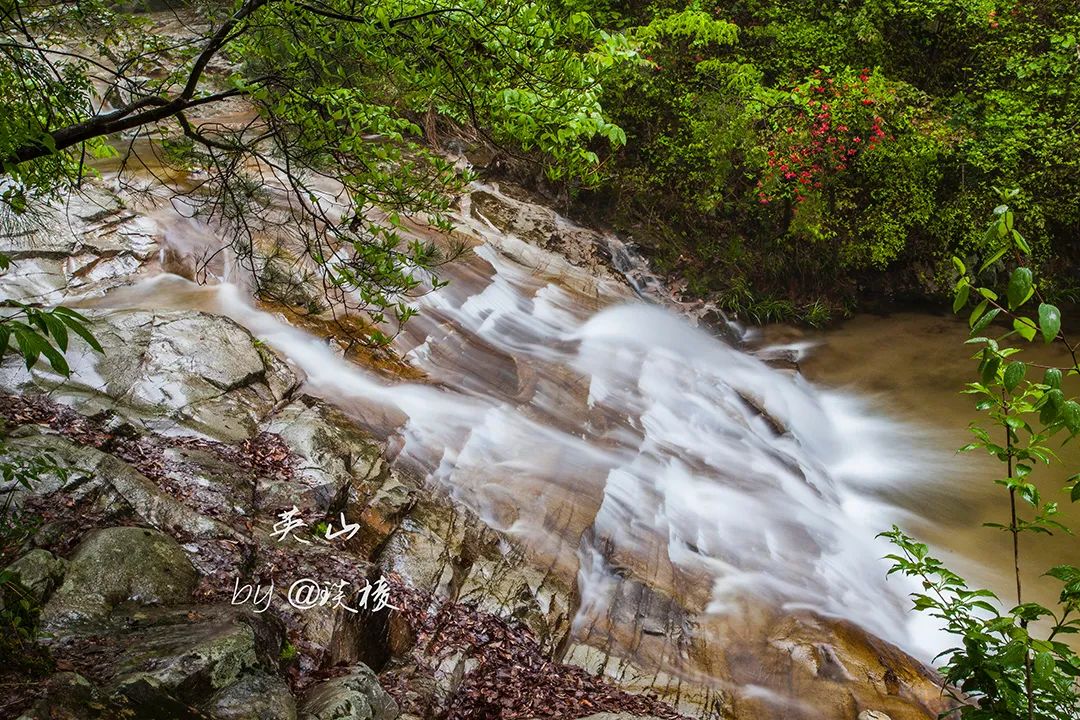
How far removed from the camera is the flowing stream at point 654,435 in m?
6.34

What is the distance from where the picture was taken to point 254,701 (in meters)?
3.39

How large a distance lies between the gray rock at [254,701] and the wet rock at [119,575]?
2.94 feet

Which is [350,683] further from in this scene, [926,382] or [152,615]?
[926,382]

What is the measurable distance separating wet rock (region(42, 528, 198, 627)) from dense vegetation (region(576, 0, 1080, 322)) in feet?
30.6

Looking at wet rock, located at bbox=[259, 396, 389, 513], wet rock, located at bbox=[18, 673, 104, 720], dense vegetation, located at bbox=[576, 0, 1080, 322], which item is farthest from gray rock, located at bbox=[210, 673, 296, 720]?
dense vegetation, located at bbox=[576, 0, 1080, 322]

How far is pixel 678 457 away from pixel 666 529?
1.35 m

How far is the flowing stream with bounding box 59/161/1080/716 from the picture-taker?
20.8ft

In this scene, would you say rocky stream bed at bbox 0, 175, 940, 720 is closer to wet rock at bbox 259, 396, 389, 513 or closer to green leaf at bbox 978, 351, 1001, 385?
wet rock at bbox 259, 396, 389, 513

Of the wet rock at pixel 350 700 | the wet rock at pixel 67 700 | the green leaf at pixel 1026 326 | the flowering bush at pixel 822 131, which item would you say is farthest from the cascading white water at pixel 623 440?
the green leaf at pixel 1026 326

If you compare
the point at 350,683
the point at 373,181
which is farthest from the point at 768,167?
the point at 350,683

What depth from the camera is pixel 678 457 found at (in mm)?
7988

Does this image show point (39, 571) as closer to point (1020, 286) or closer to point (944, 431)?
point (1020, 286)

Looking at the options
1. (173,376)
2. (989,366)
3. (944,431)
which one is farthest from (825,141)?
(989,366)

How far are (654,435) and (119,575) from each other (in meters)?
5.55
